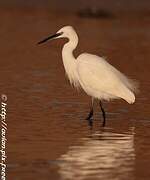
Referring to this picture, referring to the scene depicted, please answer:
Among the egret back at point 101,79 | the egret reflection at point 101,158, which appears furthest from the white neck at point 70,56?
the egret reflection at point 101,158

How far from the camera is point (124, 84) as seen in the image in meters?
13.7

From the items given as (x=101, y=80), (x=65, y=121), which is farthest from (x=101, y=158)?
(x=101, y=80)

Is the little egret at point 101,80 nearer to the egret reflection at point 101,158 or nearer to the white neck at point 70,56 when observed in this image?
the white neck at point 70,56

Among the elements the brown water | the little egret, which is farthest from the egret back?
the brown water

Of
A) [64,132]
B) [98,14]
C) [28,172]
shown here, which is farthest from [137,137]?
[98,14]

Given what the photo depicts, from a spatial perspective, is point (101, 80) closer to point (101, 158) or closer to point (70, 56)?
point (70, 56)

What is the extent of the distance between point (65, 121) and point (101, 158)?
8.92ft

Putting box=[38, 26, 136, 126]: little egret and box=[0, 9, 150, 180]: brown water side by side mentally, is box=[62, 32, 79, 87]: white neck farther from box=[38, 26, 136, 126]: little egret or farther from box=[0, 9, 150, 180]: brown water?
box=[0, 9, 150, 180]: brown water

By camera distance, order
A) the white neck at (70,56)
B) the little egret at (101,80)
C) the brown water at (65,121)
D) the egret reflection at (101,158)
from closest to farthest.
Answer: the egret reflection at (101,158)
the brown water at (65,121)
the little egret at (101,80)
the white neck at (70,56)

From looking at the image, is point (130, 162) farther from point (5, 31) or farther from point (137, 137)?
point (5, 31)

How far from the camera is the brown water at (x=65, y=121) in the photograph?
10.1 metres

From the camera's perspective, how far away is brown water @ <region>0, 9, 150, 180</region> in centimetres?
1014

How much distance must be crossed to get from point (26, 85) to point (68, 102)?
6.13ft

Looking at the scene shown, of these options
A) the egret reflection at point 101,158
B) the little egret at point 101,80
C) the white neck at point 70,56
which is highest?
the white neck at point 70,56
